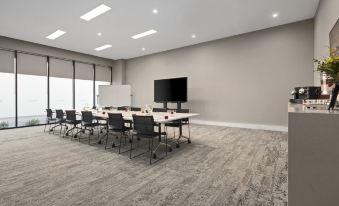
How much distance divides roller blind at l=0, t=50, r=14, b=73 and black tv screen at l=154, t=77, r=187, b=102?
5.60m

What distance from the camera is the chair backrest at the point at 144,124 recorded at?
3.20 m

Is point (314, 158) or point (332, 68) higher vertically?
point (332, 68)

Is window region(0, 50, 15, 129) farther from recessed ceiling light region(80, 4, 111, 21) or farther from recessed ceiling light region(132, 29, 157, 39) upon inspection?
recessed ceiling light region(132, 29, 157, 39)

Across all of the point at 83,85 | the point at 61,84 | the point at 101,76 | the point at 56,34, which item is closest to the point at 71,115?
the point at 56,34

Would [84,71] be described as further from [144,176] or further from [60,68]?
[144,176]

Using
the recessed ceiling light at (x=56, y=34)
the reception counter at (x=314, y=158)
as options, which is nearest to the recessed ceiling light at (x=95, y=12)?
the recessed ceiling light at (x=56, y=34)

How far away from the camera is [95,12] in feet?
14.8

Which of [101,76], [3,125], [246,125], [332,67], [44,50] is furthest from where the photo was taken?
[101,76]

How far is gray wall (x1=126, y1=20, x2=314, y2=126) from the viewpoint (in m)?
5.27

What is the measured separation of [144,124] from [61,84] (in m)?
6.67

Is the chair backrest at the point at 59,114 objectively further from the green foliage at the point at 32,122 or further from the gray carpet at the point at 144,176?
the green foliage at the point at 32,122

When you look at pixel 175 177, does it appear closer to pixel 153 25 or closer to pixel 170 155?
pixel 170 155

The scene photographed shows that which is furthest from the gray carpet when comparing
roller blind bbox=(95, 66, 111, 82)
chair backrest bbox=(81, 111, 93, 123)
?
roller blind bbox=(95, 66, 111, 82)

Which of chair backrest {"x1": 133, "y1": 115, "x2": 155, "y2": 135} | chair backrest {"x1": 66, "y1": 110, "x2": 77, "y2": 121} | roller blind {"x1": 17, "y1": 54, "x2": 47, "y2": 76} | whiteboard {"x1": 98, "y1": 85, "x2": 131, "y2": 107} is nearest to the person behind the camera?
chair backrest {"x1": 133, "y1": 115, "x2": 155, "y2": 135}
